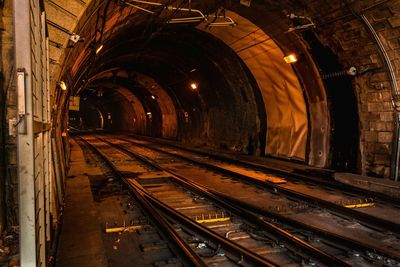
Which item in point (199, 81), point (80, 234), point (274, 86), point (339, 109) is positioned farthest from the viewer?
point (199, 81)

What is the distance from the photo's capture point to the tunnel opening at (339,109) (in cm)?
1040

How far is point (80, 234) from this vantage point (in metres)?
5.04

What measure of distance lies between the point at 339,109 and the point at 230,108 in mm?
6735

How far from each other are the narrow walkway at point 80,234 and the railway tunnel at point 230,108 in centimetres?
4

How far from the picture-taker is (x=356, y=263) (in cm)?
439

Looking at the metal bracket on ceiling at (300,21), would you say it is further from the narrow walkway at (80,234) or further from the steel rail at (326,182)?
the narrow walkway at (80,234)

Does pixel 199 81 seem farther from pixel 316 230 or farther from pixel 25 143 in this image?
pixel 25 143

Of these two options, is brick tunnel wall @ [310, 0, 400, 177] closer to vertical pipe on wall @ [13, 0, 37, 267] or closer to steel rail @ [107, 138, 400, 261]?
steel rail @ [107, 138, 400, 261]

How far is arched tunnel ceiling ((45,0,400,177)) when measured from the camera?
25.1 feet

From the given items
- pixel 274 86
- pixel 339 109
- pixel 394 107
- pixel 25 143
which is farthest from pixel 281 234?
pixel 274 86

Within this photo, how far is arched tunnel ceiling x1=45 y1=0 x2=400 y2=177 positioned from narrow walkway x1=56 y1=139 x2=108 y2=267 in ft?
7.84

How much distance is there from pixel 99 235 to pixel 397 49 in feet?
26.3

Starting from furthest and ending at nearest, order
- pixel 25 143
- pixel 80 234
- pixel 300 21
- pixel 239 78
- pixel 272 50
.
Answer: pixel 239 78
pixel 272 50
pixel 300 21
pixel 80 234
pixel 25 143

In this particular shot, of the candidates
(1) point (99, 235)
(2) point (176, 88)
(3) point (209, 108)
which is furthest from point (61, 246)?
(2) point (176, 88)
